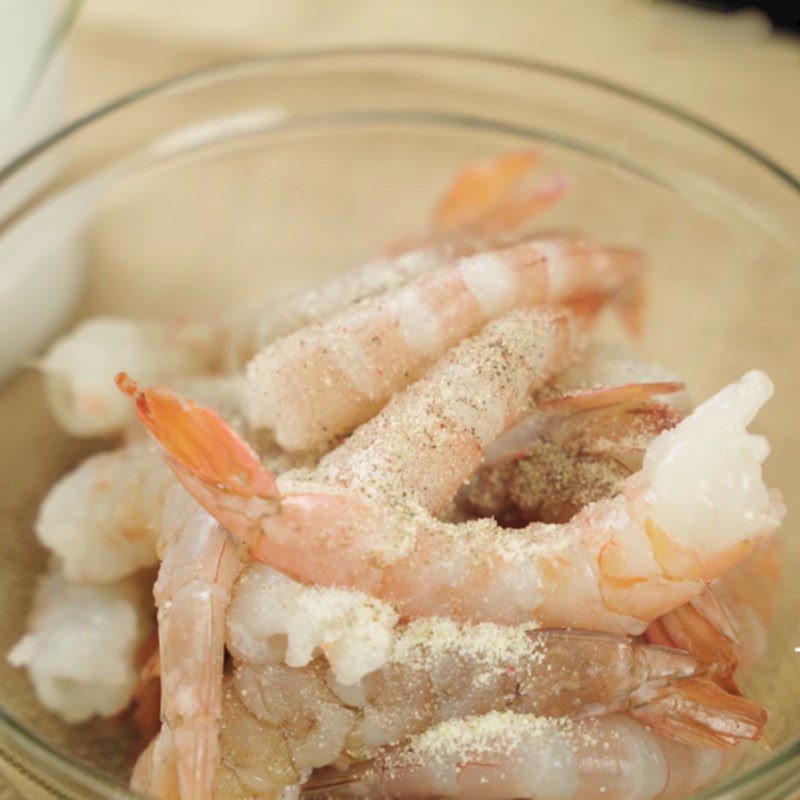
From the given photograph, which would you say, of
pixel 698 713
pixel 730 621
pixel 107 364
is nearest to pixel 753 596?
pixel 730 621

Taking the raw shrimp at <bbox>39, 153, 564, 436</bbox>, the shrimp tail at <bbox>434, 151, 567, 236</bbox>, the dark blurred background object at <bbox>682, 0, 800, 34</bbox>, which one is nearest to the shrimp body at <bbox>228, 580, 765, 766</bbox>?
the raw shrimp at <bbox>39, 153, 564, 436</bbox>

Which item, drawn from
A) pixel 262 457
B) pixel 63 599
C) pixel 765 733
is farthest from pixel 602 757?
pixel 63 599

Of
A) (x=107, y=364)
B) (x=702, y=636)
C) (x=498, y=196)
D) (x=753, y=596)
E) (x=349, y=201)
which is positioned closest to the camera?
(x=702, y=636)

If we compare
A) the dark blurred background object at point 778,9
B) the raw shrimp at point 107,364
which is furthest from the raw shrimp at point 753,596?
the dark blurred background object at point 778,9

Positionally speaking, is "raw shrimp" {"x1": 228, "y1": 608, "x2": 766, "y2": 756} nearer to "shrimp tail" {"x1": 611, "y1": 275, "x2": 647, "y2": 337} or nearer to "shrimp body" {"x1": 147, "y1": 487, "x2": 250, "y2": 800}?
"shrimp body" {"x1": 147, "y1": 487, "x2": 250, "y2": 800}

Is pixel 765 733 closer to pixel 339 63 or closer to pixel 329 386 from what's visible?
pixel 329 386

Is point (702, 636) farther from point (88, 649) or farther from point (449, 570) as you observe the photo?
point (88, 649)
